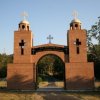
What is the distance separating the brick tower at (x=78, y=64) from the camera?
31438 millimetres

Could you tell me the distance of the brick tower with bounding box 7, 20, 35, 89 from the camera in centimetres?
3188

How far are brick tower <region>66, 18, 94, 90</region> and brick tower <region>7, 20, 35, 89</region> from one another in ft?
15.4

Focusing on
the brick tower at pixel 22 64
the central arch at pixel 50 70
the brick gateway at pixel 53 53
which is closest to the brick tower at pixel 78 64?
the brick gateway at pixel 53 53

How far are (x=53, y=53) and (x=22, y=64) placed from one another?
4.12 meters

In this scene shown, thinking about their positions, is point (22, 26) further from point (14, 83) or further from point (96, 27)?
point (96, 27)

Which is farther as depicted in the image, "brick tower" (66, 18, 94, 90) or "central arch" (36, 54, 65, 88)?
"central arch" (36, 54, 65, 88)

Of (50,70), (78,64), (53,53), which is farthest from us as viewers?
(50,70)

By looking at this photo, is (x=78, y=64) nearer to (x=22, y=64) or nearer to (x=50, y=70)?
(x=22, y=64)

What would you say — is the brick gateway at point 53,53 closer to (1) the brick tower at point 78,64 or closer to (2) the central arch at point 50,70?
(1) the brick tower at point 78,64

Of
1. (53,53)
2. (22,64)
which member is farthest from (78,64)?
(22,64)

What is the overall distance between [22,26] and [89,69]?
10.3m

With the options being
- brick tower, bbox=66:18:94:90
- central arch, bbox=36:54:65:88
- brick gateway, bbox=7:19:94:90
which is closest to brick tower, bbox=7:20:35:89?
brick gateway, bbox=7:19:94:90

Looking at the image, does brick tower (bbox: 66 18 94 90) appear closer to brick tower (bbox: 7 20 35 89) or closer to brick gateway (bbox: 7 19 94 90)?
brick gateway (bbox: 7 19 94 90)

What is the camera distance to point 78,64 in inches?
1261
